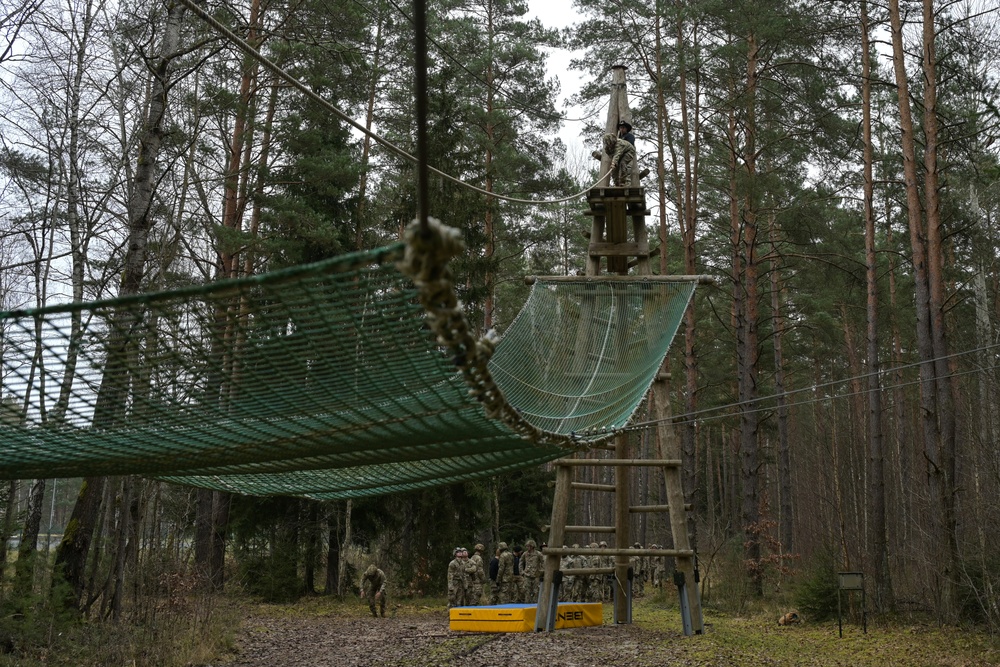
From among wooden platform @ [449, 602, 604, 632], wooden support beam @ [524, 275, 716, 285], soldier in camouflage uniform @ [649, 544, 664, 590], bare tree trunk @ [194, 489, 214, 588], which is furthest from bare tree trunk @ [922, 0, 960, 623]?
bare tree trunk @ [194, 489, 214, 588]

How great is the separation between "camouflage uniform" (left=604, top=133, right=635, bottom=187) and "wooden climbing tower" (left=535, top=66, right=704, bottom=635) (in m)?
0.06

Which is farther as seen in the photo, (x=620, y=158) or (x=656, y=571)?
(x=656, y=571)

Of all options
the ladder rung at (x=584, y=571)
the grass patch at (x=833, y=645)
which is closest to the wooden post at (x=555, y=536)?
the ladder rung at (x=584, y=571)

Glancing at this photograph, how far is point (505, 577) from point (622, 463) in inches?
212

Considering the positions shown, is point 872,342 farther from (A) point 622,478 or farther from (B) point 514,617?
(B) point 514,617

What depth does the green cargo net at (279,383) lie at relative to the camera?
98.2 inches

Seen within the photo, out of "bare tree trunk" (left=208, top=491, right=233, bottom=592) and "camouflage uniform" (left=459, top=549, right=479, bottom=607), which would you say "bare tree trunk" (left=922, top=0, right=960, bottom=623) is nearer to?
"camouflage uniform" (left=459, top=549, right=479, bottom=607)

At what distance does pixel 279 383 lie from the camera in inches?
120

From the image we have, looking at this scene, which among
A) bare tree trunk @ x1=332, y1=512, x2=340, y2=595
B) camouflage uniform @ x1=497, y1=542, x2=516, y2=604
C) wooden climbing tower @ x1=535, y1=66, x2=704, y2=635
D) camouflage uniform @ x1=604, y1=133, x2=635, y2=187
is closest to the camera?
camouflage uniform @ x1=604, y1=133, x2=635, y2=187

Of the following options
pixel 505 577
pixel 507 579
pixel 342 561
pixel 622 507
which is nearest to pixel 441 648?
pixel 622 507

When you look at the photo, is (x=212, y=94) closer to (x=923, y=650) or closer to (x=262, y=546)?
(x=262, y=546)

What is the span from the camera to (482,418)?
3.21 metres

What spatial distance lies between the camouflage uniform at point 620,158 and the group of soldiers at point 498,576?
6014mm

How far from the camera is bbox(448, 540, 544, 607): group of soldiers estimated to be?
468 inches
